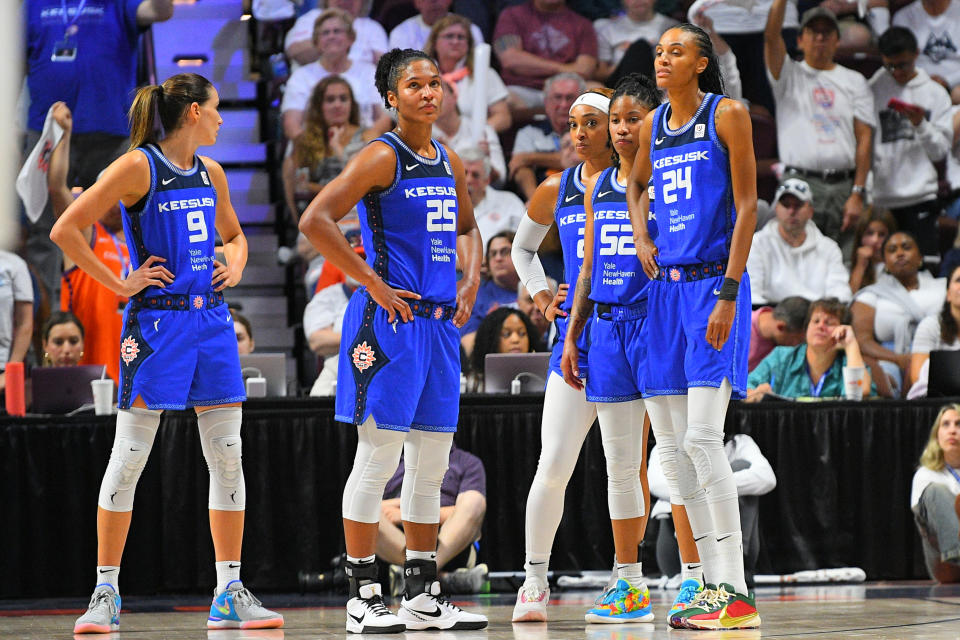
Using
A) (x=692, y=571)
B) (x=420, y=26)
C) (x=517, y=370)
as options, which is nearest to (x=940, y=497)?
(x=517, y=370)

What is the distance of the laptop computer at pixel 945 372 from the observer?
19.7ft

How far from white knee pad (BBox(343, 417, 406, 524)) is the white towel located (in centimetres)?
539

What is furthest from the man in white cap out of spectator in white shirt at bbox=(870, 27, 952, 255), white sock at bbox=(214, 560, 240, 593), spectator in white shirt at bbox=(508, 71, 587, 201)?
white sock at bbox=(214, 560, 240, 593)

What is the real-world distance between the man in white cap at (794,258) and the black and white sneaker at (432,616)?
4.85 m

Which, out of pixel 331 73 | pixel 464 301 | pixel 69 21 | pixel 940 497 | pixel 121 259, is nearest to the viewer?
pixel 464 301

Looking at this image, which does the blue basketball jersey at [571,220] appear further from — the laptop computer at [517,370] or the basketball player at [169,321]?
the laptop computer at [517,370]

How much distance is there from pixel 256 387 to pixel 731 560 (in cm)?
303

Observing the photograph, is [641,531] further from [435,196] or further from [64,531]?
[64,531]

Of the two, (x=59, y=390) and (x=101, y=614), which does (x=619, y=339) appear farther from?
(x=59, y=390)

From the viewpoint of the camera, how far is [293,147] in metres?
9.07

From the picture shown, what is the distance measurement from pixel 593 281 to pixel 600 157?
463 mm

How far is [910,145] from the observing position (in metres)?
9.18

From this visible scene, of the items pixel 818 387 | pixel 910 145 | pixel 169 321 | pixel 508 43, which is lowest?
pixel 818 387

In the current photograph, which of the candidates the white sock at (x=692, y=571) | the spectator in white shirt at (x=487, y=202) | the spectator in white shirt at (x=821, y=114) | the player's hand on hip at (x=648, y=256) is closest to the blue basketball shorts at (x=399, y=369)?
the player's hand on hip at (x=648, y=256)
